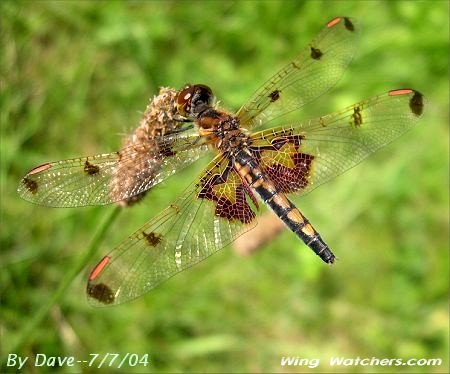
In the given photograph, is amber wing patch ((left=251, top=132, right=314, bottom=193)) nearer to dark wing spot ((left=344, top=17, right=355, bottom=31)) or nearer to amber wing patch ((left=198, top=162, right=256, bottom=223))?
amber wing patch ((left=198, top=162, right=256, bottom=223))

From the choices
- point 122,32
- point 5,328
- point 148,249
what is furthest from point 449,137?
point 5,328

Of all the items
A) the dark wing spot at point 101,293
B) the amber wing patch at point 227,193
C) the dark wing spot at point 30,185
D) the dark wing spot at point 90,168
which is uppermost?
the amber wing patch at point 227,193

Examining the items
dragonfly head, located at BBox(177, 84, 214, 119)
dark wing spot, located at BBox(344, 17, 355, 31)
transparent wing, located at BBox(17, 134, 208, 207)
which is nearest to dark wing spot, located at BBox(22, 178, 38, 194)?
transparent wing, located at BBox(17, 134, 208, 207)

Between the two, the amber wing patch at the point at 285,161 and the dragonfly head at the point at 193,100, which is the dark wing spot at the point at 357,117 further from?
the dragonfly head at the point at 193,100

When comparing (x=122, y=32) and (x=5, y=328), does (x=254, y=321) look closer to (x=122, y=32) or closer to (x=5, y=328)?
(x=5, y=328)

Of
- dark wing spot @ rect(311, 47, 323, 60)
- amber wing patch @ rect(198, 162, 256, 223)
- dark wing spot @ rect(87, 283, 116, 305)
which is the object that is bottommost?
dark wing spot @ rect(87, 283, 116, 305)

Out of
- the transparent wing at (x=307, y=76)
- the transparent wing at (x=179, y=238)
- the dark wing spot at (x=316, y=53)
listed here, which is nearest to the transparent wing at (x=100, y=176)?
the transparent wing at (x=179, y=238)

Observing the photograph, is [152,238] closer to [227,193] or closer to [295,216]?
[227,193]
